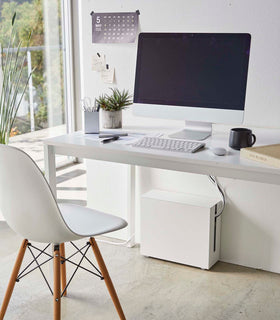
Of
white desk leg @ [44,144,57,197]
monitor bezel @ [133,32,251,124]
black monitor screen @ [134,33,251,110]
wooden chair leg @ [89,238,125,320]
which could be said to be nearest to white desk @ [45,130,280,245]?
white desk leg @ [44,144,57,197]

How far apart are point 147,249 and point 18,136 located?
1787 mm

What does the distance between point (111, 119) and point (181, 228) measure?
661 mm

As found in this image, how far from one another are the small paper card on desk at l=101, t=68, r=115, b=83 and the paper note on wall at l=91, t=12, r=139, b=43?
16 cm

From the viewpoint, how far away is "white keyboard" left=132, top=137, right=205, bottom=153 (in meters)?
2.06

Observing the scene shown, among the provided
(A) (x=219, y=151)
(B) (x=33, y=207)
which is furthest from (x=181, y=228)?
(B) (x=33, y=207)

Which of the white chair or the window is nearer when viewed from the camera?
the white chair

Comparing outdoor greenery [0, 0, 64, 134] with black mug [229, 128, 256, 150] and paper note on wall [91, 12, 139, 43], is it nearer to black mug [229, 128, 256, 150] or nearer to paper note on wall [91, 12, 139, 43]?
paper note on wall [91, 12, 139, 43]

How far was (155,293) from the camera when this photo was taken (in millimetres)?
2381

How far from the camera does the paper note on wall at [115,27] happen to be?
2760 mm

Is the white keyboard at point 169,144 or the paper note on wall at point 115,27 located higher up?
the paper note on wall at point 115,27

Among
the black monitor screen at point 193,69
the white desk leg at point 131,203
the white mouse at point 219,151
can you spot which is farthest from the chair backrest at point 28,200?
the white desk leg at point 131,203

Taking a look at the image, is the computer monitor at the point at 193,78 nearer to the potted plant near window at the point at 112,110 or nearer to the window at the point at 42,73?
the potted plant near window at the point at 112,110

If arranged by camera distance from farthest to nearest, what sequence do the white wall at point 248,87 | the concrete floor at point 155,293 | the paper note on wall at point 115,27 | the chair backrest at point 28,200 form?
the paper note on wall at point 115,27 → the white wall at point 248,87 → the concrete floor at point 155,293 → the chair backrest at point 28,200

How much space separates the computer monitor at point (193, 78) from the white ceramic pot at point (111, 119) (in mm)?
111
